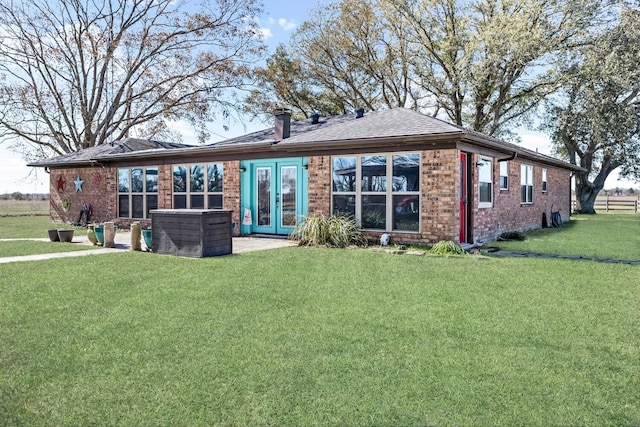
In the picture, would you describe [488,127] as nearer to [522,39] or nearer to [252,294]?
[522,39]

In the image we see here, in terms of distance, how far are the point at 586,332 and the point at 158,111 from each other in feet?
83.7

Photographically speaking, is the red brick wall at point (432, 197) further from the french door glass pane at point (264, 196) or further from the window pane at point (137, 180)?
the window pane at point (137, 180)

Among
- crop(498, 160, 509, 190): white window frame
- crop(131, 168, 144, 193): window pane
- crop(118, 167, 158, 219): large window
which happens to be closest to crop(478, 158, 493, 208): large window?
crop(498, 160, 509, 190): white window frame

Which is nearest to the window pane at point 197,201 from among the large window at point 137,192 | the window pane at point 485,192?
the large window at point 137,192

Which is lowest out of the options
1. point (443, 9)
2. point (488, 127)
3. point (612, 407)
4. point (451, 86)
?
point (612, 407)

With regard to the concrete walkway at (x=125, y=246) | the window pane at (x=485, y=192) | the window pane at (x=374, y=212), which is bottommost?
the concrete walkway at (x=125, y=246)

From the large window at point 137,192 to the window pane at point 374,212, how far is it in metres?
7.34

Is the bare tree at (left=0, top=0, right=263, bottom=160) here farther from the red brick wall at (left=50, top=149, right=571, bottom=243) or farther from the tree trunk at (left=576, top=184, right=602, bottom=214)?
the tree trunk at (left=576, top=184, right=602, bottom=214)

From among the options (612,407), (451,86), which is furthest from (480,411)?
(451,86)

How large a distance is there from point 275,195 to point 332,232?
98.1 inches

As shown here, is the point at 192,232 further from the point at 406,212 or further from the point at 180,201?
the point at 180,201

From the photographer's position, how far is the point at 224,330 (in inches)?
161

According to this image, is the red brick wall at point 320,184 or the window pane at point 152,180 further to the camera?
the window pane at point 152,180

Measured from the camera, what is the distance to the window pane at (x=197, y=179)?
13.2 m
